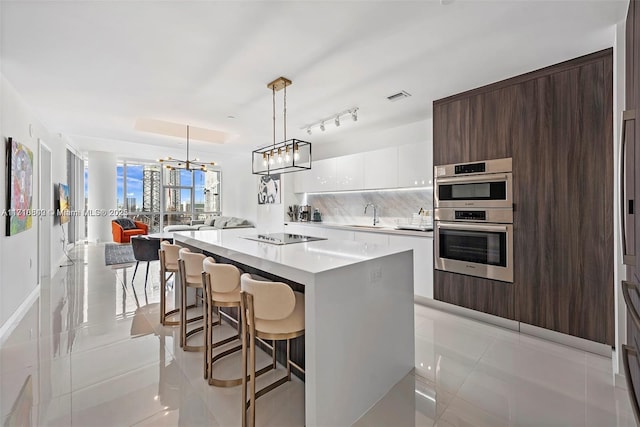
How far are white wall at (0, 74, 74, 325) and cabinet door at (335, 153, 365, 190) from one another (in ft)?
14.0

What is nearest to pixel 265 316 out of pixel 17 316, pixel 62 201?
pixel 17 316

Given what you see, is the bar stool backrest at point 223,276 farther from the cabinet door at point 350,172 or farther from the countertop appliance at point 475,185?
the cabinet door at point 350,172

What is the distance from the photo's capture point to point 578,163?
8.59ft

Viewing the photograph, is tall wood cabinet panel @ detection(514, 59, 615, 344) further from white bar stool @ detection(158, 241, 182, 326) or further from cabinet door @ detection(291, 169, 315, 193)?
cabinet door @ detection(291, 169, 315, 193)

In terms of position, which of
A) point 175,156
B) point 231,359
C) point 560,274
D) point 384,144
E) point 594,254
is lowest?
point 231,359

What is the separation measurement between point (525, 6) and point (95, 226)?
11.1 metres

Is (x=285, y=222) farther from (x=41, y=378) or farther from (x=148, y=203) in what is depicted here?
(x=148, y=203)

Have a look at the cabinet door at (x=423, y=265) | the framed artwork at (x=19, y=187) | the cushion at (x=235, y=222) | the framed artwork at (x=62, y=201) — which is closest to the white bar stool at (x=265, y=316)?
the cabinet door at (x=423, y=265)

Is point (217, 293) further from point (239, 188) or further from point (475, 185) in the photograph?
point (239, 188)

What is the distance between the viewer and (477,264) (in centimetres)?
325

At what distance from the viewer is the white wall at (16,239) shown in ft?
9.62

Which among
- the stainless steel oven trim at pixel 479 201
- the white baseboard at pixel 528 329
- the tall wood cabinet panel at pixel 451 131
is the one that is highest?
the tall wood cabinet panel at pixel 451 131

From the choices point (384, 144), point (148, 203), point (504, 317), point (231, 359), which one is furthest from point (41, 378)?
point (148, 203)

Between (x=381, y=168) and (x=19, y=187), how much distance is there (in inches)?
181
